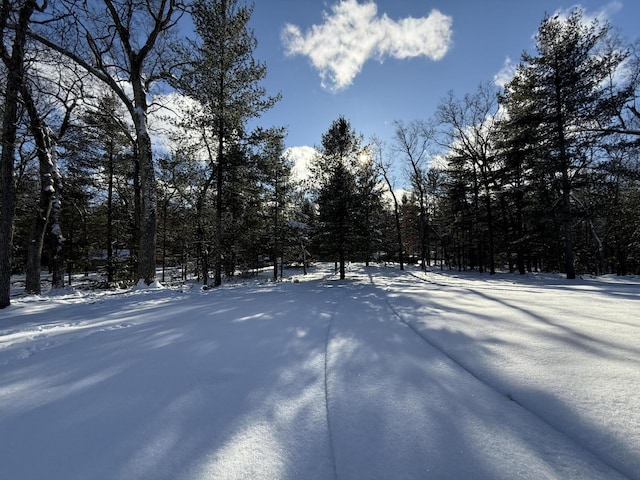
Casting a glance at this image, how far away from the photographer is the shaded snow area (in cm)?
142

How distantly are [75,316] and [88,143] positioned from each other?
1138 centimetres

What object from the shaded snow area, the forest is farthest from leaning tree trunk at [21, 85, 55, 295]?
the shaded snow area

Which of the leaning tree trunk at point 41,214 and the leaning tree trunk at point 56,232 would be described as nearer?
the leaning tree trunk at point 41,214

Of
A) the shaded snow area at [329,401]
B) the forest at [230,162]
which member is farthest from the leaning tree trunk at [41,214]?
the shaded snow area at [329,401]

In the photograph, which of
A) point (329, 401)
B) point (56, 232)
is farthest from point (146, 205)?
point (329, 401)

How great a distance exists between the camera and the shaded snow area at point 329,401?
55.8 inches

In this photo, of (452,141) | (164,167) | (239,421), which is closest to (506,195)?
(452,141)

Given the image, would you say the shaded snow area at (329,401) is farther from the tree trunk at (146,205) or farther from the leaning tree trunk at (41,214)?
the leaning tree trunk at (41,214)

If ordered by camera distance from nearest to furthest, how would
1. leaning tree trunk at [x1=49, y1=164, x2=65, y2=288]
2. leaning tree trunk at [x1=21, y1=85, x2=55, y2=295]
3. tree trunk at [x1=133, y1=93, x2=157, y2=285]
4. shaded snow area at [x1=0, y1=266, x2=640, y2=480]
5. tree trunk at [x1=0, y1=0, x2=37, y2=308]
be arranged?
1. shaded snow area at [x1=0, y1=266, x2=640, y2=480]
2. tree trunk at [x1=0, y1=0, x2=37, y2=308]
3. tree trunk at [x1=133, y1=93, x2=157, y2=285]
4. leaning tree trunk at [x1=21, y1=85, x2=55, y2=295]
5. leaning tree trunk at [x1=49, y1=164, x2=65, y2=288]

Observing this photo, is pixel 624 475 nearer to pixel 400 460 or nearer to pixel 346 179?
pixel 400 460

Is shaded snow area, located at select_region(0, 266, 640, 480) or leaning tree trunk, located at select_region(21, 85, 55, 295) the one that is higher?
leaning tree trunk, located at select_region(21, 85, 55, 295)

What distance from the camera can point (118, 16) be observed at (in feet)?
27.7

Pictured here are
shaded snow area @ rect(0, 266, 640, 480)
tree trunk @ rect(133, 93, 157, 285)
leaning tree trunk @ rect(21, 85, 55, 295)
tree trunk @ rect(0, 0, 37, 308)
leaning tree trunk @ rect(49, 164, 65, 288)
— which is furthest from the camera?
leaning tree trunk @ rect(49, 164, 65, 288)

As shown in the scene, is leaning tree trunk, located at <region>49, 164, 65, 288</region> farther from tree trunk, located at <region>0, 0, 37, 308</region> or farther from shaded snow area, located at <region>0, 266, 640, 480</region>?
shaded snow area, located at <region>0, 266, 640, 480</region>
